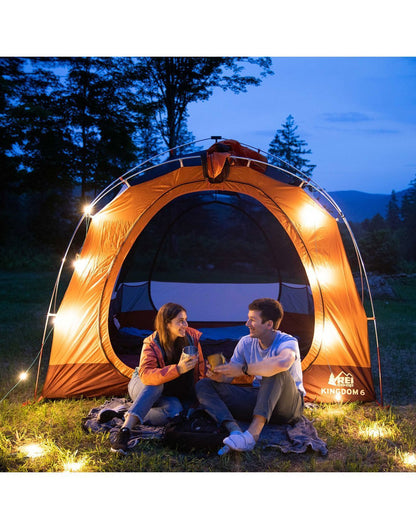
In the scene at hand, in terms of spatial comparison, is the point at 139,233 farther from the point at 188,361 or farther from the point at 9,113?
the point at 9,113

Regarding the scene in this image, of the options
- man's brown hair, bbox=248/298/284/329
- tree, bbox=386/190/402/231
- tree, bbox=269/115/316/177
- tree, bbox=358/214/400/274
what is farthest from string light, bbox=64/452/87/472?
tree, bbox=386/190/402/231

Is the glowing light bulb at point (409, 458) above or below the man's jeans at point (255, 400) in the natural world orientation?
below

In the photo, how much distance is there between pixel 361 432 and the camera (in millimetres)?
3035

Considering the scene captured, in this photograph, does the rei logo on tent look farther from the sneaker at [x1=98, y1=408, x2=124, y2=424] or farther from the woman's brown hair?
the sneaker at [x1=98, y1=408, x2=124, y2=424]

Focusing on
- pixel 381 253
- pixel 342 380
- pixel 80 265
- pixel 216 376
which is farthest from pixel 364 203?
pixel 216 376

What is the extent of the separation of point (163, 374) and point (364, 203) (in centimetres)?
1766

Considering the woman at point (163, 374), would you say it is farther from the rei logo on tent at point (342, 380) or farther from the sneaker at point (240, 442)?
the rei logo on tent at point (342, 380)

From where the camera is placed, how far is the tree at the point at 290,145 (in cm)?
1686

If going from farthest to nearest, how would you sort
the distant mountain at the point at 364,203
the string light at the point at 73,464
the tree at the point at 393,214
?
the tree at the point at 393,214 < the distant mountain at the point at 364,203 < the string light at the point at 73,464

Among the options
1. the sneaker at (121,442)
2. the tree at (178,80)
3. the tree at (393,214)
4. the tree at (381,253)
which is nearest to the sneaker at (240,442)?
the sneaker at (121,442)

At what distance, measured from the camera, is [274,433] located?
9.87 feet

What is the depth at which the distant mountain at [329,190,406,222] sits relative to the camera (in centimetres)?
1712

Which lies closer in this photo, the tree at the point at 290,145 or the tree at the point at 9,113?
the tree at the point at 9,113

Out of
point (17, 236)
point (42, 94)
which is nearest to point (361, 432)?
point (42, 94)
